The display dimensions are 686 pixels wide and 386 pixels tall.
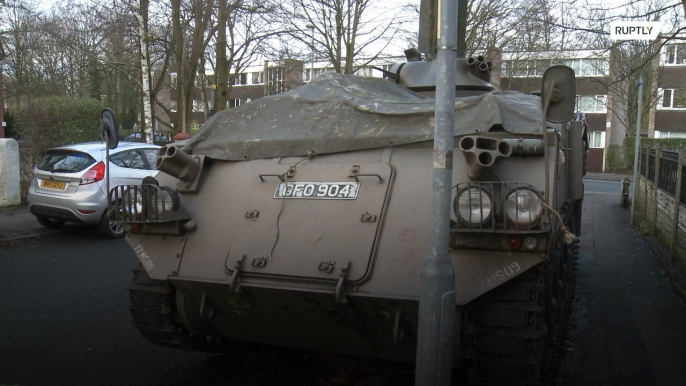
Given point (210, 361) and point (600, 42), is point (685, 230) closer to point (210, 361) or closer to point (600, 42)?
point (600, 42)

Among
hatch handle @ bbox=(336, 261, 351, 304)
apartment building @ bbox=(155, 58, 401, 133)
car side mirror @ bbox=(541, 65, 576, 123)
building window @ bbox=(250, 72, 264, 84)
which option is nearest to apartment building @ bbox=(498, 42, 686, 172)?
apartment building @ bbox=(155, 58, 401, 133)

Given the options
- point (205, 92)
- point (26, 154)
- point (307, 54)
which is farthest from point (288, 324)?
point (205, 92)

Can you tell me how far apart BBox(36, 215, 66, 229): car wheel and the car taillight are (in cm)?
137

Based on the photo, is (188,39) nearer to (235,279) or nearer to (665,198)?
(665,198)

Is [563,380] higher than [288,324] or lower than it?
lower

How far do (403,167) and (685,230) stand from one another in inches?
268

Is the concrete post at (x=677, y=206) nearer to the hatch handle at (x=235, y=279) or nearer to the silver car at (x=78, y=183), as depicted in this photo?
the hatch handle at (x=235, y=279)

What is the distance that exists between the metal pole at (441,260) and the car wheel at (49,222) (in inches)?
396

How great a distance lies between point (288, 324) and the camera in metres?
4.53

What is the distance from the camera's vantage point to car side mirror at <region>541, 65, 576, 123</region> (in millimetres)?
3924

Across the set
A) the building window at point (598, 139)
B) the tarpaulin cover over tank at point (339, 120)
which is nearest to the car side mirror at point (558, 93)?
the tarpaulin cover over tank at point (339, 120)

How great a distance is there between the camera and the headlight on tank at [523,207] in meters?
3.83

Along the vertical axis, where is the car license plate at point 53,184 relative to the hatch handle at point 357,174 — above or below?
below

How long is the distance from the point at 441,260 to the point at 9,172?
41.7 ft
